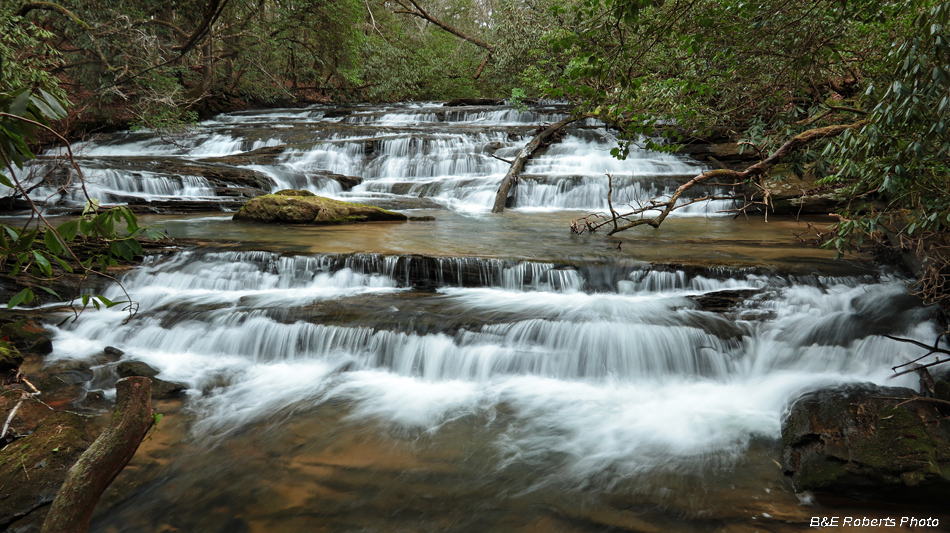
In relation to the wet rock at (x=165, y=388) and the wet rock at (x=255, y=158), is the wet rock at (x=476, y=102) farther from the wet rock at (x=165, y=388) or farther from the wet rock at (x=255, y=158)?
the wet rock at (x=165, y=388)

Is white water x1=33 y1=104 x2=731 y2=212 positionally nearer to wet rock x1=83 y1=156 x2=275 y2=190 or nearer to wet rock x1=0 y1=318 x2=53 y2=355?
wet rock x1=83 y1=156 x2=275 y2=190

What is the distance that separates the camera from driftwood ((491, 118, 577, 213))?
468 inches

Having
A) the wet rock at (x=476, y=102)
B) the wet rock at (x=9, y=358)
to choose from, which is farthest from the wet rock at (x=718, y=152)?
the wet rock at (x=9, y=358)

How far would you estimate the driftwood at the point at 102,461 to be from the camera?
7.26 feet

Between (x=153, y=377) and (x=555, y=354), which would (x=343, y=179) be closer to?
(x=153, y=377)

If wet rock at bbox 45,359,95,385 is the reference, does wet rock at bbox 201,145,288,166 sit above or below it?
above

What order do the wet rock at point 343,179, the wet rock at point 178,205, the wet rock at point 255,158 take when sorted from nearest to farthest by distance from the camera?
the wet rock at point 178,205 → the wet rock at point 343,179 → the wet rock at point 255,158

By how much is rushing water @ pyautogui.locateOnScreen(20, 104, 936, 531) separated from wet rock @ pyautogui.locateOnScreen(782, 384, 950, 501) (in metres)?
0.25

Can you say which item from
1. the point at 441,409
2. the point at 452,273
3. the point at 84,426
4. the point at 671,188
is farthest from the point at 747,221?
the point at 84,426

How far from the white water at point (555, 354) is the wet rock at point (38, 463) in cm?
87

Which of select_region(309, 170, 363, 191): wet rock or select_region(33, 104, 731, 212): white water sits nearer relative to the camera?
select_region(33, 104, 731, 212): white water

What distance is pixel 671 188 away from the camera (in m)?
11.7

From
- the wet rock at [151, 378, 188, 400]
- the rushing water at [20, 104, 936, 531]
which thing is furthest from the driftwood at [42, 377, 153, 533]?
the wet rock at [151, 378, 188, 400]

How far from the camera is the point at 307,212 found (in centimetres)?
995
